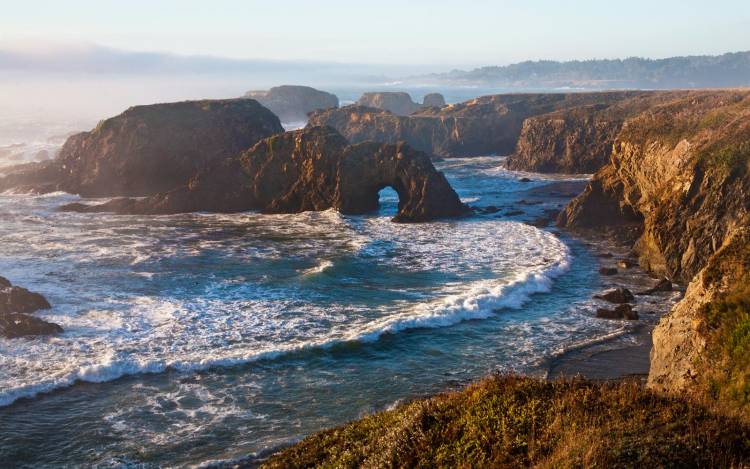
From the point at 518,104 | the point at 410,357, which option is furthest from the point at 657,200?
the point at 518,104

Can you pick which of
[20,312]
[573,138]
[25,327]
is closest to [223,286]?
[20,312]

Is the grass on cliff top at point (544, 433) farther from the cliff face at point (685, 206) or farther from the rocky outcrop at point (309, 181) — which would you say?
the rocky outcrop at point (309, 181)

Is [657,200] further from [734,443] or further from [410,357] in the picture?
[734,443]

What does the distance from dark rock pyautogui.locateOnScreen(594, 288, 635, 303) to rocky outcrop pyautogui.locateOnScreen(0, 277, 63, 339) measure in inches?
943

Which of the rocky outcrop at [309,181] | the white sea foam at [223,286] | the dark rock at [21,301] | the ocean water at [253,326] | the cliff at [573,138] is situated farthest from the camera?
the cliff at [573,138]

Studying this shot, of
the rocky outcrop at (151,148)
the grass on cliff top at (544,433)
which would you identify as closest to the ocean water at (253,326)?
the grass on cliff top at (544,433)

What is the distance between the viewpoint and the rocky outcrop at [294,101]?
534ft

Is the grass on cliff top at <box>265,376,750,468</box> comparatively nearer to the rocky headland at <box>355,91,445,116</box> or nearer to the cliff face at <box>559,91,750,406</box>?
the cliff face at <box>559,91,750,406</box>

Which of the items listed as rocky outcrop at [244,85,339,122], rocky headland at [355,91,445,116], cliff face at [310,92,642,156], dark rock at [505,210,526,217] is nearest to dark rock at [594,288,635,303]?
dark rock at [505,210,526,217]

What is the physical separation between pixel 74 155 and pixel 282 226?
28.4 m

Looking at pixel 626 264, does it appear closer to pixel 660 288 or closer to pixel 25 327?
pixel 660 288

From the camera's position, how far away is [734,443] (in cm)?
970

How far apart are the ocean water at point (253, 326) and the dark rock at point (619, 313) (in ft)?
2.15

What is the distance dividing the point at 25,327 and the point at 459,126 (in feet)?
283
